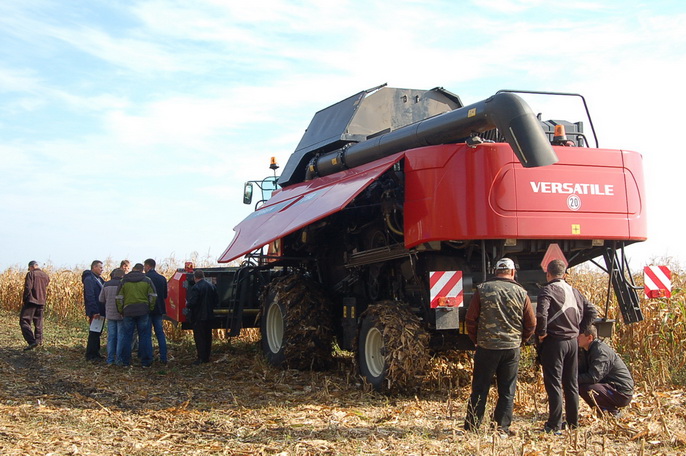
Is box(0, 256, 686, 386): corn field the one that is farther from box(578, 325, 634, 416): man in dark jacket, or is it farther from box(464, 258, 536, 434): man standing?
box(464, 258, 536, 434): man standing

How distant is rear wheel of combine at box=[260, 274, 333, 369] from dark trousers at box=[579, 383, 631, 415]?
4305 mm

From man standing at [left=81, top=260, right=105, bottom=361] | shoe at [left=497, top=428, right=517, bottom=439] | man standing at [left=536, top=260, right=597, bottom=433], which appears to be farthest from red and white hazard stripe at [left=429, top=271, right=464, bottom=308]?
man standing at [left=81, top=260, right=105, bottom=361]

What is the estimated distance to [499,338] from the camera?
6.48 m

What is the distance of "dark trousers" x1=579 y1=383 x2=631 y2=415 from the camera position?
22.8 feet

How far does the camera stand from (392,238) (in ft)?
29.2

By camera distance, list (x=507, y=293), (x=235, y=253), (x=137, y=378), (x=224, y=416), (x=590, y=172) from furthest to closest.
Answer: (x=137, y=378) → (x=235, y=253) → (x=590, y=172) → (x=224, y=416) → (x=507, y=293)

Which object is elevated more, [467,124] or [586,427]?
[467,124]

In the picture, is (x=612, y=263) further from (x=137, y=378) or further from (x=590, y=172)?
(x=137, y=378)

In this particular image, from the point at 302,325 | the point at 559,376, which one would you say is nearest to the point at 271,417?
the point at 559,376

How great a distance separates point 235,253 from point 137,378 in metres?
2.33

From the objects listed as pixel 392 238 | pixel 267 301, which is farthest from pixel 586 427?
pixel 267 301

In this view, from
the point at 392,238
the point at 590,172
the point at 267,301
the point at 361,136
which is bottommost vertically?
the point at 267,301

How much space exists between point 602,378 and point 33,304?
10524 millimetres

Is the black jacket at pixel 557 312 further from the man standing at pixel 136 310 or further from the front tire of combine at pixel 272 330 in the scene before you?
the man standing at pixel 136 310
